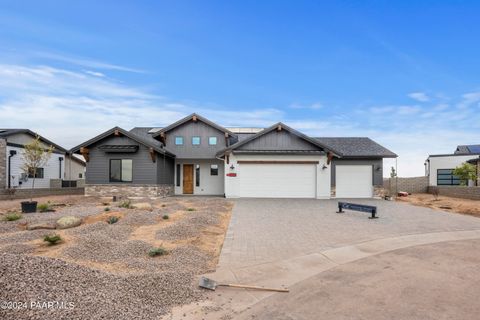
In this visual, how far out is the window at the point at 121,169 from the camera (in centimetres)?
2022

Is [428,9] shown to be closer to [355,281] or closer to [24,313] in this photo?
[355,281]

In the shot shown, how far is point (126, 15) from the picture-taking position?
12773 mm

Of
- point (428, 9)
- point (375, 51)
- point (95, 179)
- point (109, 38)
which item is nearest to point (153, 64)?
point (109, 38)

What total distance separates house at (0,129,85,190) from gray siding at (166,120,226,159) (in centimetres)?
1158

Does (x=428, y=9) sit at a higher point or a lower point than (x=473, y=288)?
higher

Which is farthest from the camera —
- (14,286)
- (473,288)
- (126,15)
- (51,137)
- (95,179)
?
(51,137)

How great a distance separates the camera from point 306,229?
9.82 meters

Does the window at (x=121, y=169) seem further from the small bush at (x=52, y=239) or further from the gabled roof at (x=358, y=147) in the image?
the gabled roof at (x=358, y=147)

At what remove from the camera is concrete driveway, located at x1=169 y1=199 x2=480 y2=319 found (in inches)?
171

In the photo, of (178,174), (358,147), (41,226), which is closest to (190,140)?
(178,174)

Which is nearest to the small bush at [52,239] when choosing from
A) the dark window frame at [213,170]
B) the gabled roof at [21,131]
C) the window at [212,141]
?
the window at [212,141]

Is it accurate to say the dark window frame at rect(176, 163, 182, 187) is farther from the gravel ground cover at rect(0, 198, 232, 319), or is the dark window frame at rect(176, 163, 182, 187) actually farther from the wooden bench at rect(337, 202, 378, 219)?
the gravel ground cover at rect(0, 198, 232, 319)

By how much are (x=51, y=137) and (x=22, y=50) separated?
20.3 metres

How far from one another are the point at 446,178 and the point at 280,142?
63.1 ft
